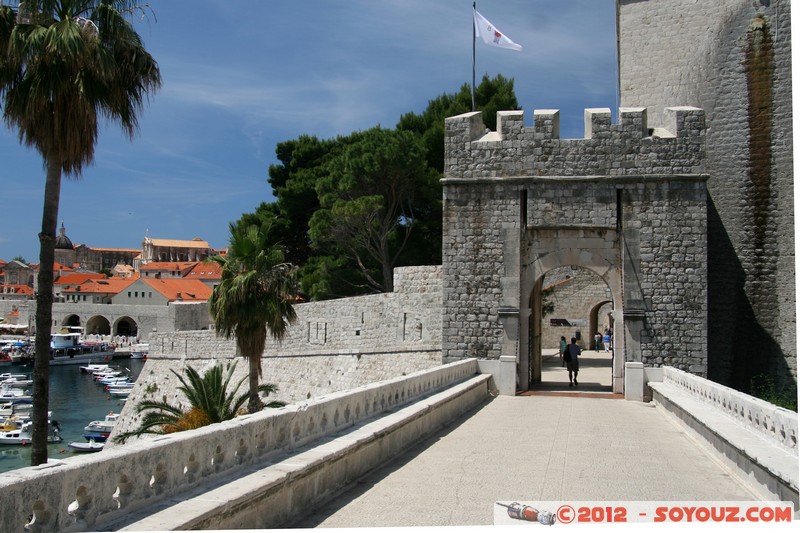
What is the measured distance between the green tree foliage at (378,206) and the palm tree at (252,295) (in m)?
8.86

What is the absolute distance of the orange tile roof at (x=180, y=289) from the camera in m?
82.2

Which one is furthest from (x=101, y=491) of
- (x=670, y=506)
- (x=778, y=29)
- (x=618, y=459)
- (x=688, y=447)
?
(x=778, y=29)

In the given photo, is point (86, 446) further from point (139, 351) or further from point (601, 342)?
point (139, 351)

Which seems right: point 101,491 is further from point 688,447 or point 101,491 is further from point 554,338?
point 554,338

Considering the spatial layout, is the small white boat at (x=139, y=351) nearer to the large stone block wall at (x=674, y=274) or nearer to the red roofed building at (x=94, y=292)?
the red roofed building at (x=94, y=292)

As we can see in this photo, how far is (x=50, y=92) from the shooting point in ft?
36.5

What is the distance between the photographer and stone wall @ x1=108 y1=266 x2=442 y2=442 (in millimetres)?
20656

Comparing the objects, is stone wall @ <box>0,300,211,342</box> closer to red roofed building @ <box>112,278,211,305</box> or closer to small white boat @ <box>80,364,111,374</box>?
red roofed building @ <box>112,278,211,305</box>

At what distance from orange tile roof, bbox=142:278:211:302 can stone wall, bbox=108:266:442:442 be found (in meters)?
48.4

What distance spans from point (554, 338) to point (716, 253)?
57.2 feet

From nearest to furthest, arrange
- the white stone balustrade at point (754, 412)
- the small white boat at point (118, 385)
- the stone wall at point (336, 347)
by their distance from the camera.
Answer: the white stone balustrade at point (754, 412) → the stone wall at point (336, 347) → the small white boat at point (118, 385)

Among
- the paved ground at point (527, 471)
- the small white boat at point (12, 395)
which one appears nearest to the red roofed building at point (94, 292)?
the small white boat at point (12, 395)

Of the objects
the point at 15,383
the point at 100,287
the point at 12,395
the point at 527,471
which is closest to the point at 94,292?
the point at 100,287

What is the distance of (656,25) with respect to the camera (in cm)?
1959
